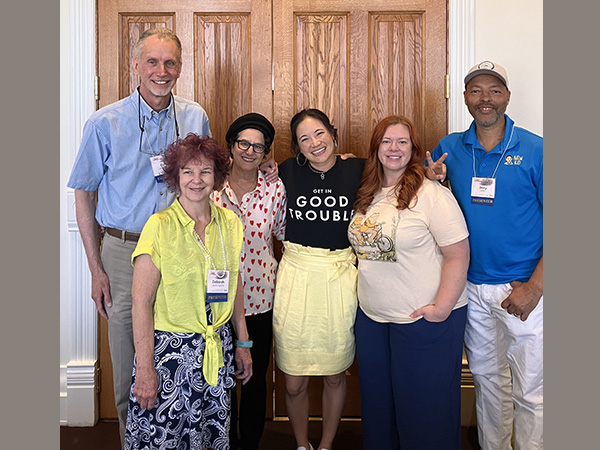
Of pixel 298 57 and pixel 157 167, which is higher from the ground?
pixel 298 57

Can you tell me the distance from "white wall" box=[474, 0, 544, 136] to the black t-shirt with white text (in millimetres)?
1077

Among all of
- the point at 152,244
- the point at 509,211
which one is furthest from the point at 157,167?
the point at 509,211

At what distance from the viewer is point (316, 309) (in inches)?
95.7

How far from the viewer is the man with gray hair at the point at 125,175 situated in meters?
2.29

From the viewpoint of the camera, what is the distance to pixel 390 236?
2.25 meters

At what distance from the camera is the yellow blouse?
1907mm

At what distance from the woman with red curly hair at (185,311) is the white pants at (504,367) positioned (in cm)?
119

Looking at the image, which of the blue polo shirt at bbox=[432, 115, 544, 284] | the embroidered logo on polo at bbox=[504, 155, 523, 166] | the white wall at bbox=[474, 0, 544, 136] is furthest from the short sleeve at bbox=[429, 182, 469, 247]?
the white wall at bbox=[474, 0, 544, 136]

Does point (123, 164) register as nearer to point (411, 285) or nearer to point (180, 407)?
point (180, 407)

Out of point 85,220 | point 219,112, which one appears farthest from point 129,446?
point 219,112

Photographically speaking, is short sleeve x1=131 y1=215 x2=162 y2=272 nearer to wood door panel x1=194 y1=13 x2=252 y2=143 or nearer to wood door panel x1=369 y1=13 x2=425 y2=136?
wood door panel x1=194 y1=13 x2=252 y2=143

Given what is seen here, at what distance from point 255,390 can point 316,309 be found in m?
0.56

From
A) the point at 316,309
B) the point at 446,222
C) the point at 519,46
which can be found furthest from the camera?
the point at 519,46

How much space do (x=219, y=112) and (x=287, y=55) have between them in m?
0.51
